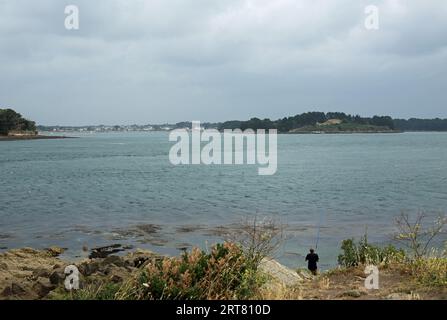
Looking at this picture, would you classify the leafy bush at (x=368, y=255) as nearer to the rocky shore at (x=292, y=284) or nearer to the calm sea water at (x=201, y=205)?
the rocky shore at (x=292, y=284)

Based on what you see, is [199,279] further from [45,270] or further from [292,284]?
[45,270]

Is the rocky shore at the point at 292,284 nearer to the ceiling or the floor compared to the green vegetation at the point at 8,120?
nearer to the floor

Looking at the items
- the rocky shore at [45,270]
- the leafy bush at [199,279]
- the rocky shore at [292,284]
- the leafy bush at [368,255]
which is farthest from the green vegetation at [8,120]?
the leafy bush at [199,279]

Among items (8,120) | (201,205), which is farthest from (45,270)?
(8,120)

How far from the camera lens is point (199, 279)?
8852 mm

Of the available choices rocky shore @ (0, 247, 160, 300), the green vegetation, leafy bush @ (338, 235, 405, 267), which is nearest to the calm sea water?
rocky shore @ (0, 247, 160, 300)

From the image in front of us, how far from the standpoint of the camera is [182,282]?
8.41 m

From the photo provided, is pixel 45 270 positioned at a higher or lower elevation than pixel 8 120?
lower

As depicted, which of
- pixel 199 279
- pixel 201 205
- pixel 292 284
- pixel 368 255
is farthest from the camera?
pixel 201 205

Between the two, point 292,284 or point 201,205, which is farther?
point 201,205

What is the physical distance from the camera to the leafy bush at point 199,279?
8281mm
